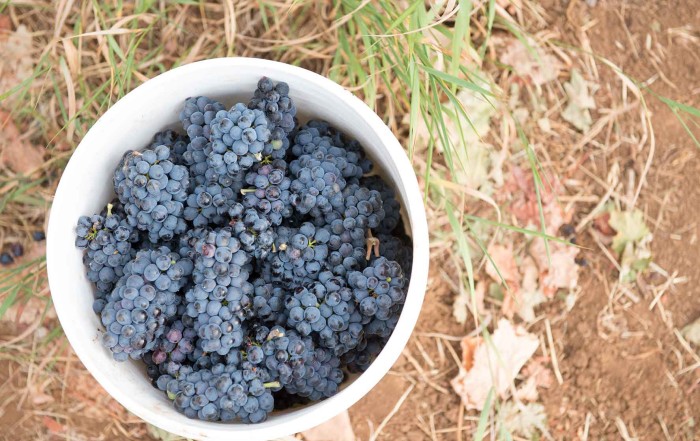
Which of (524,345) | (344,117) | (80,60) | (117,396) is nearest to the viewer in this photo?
(117,396)

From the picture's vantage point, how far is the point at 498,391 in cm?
169

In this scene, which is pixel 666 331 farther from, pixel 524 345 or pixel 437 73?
pixel 437 73

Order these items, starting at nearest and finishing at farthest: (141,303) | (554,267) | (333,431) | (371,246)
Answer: (141,303), (371,246), (333,431), (554,267)

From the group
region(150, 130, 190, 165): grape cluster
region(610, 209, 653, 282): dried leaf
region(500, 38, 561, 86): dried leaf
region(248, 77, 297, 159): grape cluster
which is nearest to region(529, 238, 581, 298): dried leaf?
region(610, 209, 653, 282): dried leaf

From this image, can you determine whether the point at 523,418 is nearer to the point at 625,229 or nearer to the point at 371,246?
the point at 625,229

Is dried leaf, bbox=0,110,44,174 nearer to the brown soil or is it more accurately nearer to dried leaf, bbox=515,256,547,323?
the brown soil

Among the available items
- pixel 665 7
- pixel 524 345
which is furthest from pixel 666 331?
pixel 665 7

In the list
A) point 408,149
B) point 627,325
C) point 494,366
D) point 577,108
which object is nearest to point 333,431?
point 494,366

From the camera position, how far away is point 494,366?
1.69 meters

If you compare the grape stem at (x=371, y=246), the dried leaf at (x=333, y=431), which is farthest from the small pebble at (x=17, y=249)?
the grape stem at (x=371, y=246)

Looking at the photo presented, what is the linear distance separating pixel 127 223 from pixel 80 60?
1.99 ft

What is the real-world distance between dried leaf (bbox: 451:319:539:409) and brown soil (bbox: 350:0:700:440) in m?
A: 0.03

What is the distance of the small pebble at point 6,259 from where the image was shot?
5.54 ft

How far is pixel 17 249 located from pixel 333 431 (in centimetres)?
92
